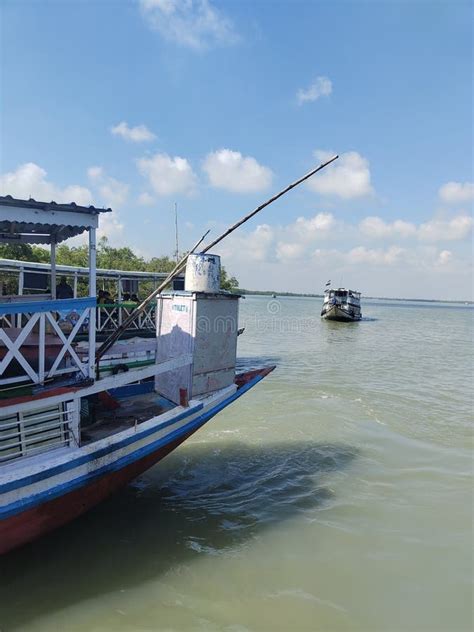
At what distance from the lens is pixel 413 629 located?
365 centimetres

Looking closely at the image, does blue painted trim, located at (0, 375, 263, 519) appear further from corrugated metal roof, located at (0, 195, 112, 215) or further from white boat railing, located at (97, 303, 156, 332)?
white boat railing, located at (97, 303, 156, 332)

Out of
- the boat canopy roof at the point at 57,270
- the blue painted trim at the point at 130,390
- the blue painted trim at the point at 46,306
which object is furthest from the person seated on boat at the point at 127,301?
→ the blue painted trim at the point at 46,306

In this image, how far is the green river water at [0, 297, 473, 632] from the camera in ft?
12.4

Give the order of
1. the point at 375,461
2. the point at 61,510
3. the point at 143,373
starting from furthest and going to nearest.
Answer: the point at 375,461 → the point at 143,373 → the point at 61,510

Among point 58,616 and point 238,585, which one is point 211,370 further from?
point 58,616

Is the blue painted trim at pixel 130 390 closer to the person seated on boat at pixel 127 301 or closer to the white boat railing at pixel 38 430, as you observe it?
the white boat railing at pixel 38 430

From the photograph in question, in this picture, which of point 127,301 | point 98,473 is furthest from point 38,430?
point 127,301

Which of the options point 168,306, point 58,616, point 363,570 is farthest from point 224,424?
point 58,616

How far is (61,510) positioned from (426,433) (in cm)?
755

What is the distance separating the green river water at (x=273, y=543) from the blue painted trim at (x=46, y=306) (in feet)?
8.80

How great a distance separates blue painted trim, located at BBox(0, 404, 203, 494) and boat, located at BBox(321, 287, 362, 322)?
41161mm

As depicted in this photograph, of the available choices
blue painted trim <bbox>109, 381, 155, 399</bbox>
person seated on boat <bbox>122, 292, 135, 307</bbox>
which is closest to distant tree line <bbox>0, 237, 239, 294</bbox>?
person seated on boat <bbox>122, 292, 135, 307</bbox>

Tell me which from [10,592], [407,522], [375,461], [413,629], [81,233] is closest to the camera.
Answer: [413,629]

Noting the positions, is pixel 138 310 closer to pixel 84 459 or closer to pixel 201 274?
pixel 201 274
